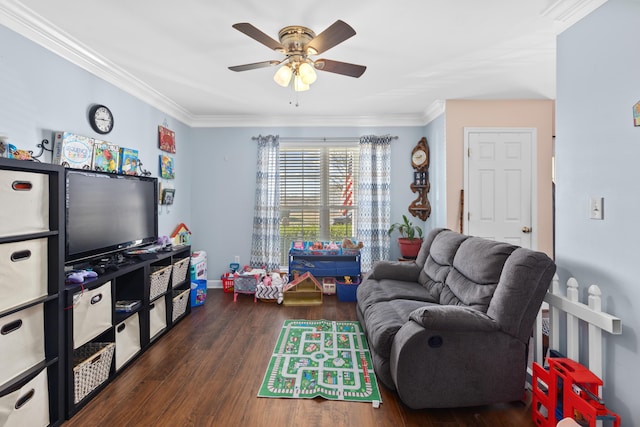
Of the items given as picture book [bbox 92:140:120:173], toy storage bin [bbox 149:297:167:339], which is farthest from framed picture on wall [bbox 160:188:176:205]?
toy storage bin [bbox 149:297:167:339]

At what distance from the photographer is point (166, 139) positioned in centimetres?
377

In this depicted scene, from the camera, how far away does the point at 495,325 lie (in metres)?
1.79

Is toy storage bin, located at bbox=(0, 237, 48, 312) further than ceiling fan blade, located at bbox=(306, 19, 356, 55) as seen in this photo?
No

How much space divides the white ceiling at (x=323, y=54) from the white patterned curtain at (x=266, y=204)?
0.70 m

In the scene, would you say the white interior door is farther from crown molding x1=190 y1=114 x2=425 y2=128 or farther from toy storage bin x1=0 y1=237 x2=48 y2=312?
toy storage bin x1=0 y1=237 x2=48 y2=312

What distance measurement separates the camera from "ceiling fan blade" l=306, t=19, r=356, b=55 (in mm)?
1688

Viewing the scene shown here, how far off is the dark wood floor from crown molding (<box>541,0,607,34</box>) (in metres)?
2.35

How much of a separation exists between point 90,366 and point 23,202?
1.07 metres

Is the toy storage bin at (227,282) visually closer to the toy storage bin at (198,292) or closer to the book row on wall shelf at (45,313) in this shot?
the toy storage bin at (198,292)

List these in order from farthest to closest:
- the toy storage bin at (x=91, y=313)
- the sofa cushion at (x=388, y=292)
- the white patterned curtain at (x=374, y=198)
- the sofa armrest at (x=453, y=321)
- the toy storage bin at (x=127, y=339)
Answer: the white patterned curtain at (x=374, y=198) → the sofa cushion at (x=388, y=292) → the toy storage bin at (x=127, y=339) → the toy storage bin at (x=91, y=313) → the sofa armrest at (x=453, y=321)

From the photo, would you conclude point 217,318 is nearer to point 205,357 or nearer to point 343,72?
point 205,357

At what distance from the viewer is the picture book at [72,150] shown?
2.25 meters

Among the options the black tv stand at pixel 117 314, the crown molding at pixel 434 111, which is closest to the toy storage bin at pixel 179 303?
the black tv stand at pixel 117 314

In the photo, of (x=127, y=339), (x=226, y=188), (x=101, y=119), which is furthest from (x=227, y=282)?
(x=101, y=119)
